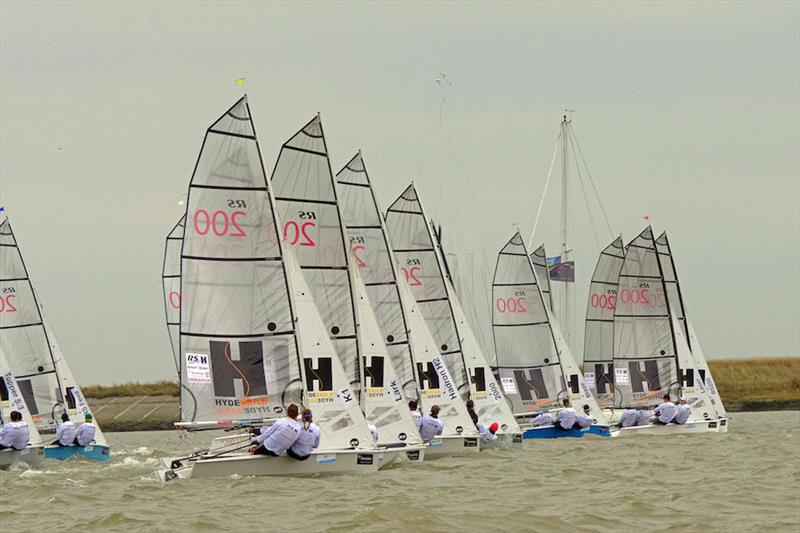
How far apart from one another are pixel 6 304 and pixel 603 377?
859 inches

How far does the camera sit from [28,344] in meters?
38.0

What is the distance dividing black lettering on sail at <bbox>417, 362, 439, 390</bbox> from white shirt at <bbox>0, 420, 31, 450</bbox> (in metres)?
8.74

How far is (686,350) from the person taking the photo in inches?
1770

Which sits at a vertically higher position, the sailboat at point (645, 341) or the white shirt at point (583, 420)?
the sailboat at point (645, 341)


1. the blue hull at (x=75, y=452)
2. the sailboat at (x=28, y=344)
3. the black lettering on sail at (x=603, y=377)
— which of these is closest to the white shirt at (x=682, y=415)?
the black lettering on sail at (x=603, y=377)

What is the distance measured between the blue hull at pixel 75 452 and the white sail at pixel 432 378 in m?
7.81

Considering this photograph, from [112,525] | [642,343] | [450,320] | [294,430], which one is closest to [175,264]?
[450,320]

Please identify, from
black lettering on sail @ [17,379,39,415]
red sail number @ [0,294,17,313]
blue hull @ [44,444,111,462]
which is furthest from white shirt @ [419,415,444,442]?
red sail number @ [0,294,17,313]

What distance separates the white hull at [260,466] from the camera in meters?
22.9

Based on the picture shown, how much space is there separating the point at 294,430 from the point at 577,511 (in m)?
5.66

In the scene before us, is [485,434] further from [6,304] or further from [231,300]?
[6,304]

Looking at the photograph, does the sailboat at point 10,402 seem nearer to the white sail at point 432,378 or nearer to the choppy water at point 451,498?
the choppy water at point 451,498

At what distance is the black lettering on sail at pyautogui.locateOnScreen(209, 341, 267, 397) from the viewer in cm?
2517

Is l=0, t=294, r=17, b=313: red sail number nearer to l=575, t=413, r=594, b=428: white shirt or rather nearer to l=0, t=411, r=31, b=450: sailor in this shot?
l=0, t=411, r=31, b=450: sailor
